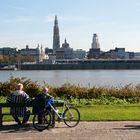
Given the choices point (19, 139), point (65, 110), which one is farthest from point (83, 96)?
point (19, 139)

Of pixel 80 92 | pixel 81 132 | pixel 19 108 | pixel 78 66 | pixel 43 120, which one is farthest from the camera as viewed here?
pixel 78 66

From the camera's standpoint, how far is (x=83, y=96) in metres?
26.9

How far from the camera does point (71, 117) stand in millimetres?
14094

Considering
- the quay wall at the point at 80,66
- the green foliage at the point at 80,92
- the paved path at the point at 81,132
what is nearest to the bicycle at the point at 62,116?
the paved path at the point at 81,132

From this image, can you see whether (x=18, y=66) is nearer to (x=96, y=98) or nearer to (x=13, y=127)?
(x=96, y=98)

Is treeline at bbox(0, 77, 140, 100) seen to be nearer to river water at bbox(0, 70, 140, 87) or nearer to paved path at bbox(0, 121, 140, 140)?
river water at bbox(0, 70, 140, 87)

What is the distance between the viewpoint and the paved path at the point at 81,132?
12273 mm

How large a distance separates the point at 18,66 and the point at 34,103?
17879 centimetres

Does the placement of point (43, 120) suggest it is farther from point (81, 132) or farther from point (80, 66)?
point (80, 66)

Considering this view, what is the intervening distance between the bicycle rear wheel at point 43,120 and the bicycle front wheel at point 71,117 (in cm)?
59

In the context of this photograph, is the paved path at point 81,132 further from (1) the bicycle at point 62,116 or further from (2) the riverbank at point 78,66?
(2) the riverbank at point 78,66

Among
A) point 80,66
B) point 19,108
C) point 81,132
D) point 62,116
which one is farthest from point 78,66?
point 81,132

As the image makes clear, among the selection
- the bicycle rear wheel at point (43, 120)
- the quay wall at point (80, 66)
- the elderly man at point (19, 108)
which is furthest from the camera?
the quay wall at point (80, 66)

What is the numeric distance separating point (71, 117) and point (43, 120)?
0.90 m
